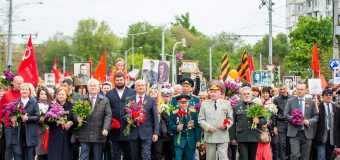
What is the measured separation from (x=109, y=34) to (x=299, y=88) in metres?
103

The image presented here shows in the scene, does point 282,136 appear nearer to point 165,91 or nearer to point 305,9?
point 165,91

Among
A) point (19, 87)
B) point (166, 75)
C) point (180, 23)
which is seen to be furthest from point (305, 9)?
point (19, 87)

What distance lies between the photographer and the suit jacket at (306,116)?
1692cm

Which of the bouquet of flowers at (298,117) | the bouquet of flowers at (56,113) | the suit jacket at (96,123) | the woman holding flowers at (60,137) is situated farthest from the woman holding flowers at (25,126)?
the bouquet of flowers at (298,117)

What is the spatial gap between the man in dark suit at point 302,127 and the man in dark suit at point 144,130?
137 inches

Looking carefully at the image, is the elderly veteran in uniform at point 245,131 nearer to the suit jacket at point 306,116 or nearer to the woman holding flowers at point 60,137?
the suit jacket at point 306,116

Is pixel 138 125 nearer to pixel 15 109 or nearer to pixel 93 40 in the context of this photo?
pixel 15 109

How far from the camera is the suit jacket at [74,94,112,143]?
575 inches

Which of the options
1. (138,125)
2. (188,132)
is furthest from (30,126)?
(188,132)

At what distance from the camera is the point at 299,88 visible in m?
17.1

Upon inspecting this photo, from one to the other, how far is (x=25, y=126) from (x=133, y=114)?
2.37 m

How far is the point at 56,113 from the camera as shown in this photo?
14789 mm

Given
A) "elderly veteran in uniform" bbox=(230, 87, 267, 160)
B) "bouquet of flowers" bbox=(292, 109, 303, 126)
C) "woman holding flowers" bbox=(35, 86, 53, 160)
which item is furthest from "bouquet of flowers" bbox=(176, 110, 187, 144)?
"woman holding flowers" bbox=(35, 86, 53, 160)

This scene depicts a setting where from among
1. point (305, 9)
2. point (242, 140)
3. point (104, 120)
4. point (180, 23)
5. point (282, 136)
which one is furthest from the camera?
point (180, 23)
